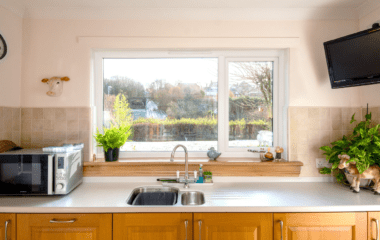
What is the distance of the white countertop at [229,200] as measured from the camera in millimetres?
1515

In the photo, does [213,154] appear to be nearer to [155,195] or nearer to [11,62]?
[155,195]

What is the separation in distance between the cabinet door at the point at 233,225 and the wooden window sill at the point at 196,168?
0.61m

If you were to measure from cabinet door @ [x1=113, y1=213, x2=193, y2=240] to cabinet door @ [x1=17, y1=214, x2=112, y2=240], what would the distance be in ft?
0.24

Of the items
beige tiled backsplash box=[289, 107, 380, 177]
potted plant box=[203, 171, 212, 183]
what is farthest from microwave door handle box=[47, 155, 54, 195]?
beige tiled backsplash box=[289, 107, 380, 177]

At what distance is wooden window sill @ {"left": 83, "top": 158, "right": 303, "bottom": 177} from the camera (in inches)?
82.7

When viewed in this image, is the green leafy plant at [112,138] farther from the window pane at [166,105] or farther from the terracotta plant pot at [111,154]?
the window pane at [166,105]

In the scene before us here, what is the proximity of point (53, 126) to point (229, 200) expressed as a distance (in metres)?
1.65

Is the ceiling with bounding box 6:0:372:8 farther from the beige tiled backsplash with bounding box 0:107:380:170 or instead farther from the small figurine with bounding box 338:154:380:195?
the small figurine with bounding box 338:154:380:195

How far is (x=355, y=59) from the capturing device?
1775 millimetres

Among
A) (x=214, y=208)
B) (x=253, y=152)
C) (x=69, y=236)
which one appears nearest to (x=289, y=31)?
(x=253, y=152)

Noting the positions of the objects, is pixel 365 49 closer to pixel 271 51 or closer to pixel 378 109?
pixel 378 109

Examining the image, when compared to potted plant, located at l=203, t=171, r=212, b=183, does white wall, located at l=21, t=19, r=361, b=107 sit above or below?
above

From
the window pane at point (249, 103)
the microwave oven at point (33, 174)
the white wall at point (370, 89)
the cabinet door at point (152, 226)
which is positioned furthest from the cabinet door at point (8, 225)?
the white wall at point (370, 89)

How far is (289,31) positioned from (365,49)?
64 centimetres
